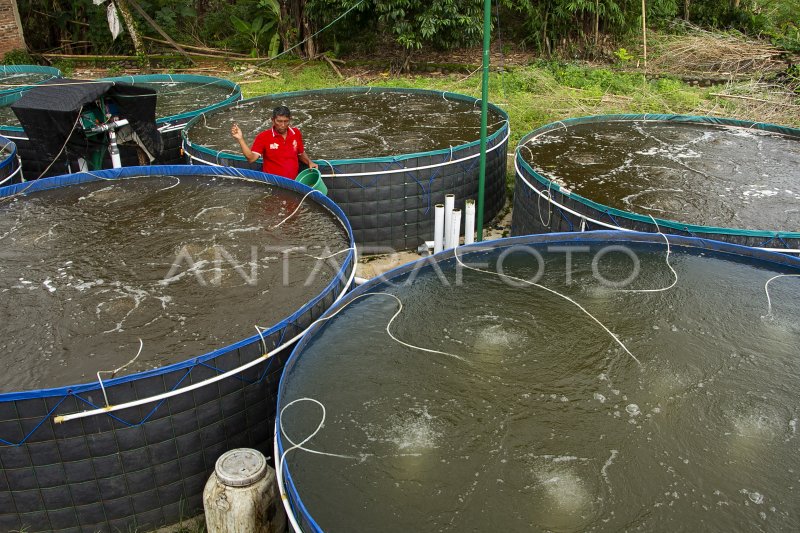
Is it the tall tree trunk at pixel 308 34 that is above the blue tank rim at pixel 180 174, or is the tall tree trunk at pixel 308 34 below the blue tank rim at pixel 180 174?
above

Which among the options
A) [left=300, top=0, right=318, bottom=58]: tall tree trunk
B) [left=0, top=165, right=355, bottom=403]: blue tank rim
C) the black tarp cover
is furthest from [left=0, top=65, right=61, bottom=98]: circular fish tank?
[left=0, top=165, right=355, bottom=403]: blue tank rim

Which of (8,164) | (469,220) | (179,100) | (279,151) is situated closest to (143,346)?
(279,151)

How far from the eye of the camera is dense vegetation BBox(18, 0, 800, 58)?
13.3 m

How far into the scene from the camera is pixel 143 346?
379cm

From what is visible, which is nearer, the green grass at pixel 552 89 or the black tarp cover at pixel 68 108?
the black tarp cover at pixel 68 108

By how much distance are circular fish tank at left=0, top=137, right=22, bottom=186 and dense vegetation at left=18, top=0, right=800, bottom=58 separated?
25.1 feet

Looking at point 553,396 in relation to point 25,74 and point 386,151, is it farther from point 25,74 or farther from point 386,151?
point 25,74

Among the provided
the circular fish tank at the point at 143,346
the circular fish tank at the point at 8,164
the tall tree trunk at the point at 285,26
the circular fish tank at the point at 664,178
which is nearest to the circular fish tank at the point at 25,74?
the circular fish tank at the point at 8,164

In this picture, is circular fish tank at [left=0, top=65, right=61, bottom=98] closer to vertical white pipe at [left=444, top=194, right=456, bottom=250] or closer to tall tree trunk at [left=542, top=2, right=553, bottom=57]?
vertical white pipe at [left=444, top=194, right=456, bottom=250]

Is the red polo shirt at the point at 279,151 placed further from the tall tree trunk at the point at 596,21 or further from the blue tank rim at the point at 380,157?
the tall tree trunk at the point at 596,21

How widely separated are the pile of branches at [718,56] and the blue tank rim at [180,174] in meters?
9.96

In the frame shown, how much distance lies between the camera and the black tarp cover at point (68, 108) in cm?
584

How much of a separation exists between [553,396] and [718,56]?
12.4 metres

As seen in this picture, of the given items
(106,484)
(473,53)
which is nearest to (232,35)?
(473,53)
